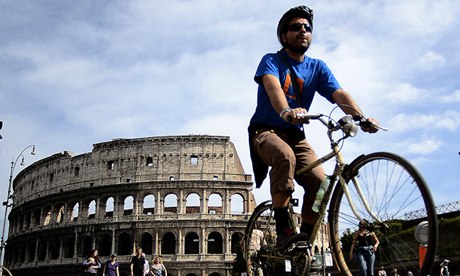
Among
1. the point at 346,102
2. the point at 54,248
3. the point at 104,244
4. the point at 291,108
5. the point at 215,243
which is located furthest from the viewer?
the point at 54,248

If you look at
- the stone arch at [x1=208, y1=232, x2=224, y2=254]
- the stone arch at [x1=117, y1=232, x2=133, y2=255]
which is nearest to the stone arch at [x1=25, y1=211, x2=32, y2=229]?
the stone arch at [x1=117, y1=232, x2=133, y2=255]

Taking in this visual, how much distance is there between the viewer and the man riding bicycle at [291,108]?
3.47 metres

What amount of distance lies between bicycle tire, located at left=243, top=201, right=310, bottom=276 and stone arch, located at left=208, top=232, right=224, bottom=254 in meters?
41.4

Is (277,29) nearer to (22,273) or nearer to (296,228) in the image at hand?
(296,228)

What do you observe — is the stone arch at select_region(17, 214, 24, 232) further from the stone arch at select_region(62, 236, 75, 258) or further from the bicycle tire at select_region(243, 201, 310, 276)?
the bicycle tire at select_region(243, 201, 310, 276)

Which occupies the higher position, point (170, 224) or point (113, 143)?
point (113, 143)

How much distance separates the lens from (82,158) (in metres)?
50.6

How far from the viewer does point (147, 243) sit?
45.9 m

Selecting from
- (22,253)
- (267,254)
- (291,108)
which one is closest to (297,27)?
(291,108)

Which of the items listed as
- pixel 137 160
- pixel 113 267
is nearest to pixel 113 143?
pixel 137 160

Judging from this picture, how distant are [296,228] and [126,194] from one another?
147ft

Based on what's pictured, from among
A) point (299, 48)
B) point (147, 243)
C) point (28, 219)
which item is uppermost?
point (28, 219)

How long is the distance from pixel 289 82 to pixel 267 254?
1.46 meters

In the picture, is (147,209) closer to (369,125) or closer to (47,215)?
(47,215)
